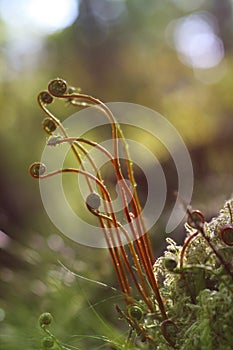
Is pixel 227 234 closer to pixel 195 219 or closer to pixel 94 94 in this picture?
pixel 195 219

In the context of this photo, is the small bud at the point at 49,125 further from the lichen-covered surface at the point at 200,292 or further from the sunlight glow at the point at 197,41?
the sunlight glow at the point at 197,41

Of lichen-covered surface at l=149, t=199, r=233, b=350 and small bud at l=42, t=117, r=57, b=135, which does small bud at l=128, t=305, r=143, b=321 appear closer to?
lichen-covered surface at l=149, t=199, r=233, b=350

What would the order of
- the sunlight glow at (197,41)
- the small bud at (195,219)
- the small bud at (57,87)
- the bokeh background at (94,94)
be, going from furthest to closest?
the sunlight glow at (197,41) < the bokeh background at (94,94) < the small bud at (57,87) < the small bud at (195,219)

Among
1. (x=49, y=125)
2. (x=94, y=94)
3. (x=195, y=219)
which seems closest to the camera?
(x=195, y=219)

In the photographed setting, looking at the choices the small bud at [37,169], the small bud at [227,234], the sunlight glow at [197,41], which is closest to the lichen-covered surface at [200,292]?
the small bud at [227,234]

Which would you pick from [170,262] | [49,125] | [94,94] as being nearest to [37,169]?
[49,125]
